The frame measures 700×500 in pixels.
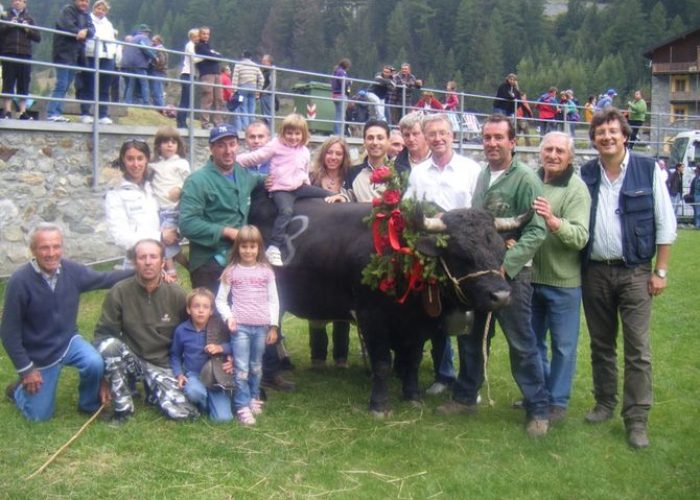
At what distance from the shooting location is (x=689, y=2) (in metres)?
98.0

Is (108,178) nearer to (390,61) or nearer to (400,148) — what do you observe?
(400,148)

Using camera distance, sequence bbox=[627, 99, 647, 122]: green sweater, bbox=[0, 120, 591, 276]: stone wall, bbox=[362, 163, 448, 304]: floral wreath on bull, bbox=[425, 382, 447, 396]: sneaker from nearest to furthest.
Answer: bbox=[362, 163, 448, 304]: floral wreath on bull → bbox=[425, 382, 447, 396]: sneaker → bbox=[0, 120, 591, 276]: stone wall → bbox=[627, 99, 647, 122]: green sweater

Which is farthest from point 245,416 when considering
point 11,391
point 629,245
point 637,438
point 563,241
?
point 629,245

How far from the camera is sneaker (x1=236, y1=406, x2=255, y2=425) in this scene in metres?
6.44

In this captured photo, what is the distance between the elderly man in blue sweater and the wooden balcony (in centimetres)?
5620

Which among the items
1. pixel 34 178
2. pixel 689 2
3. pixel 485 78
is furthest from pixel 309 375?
pixel 689 2

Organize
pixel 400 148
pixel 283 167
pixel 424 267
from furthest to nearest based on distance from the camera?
1. pixel 400 148
2. pixel 283 167
3. pixel 424 267

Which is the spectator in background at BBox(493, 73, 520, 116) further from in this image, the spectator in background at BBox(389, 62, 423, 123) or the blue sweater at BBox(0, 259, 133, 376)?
the blue sweater at BBox(0, 259, 133, 376)

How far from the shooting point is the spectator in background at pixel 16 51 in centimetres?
1180

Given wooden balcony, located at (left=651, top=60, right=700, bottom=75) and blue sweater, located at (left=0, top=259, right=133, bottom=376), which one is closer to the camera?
blue sweater, located at (left=0, top=259, right=133, bottom=376)

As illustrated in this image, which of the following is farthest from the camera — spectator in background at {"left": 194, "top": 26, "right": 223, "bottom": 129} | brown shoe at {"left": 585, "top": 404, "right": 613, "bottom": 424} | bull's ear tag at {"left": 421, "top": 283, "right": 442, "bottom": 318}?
spectator in background at {"left": 194, "top": 26, "right": 223, "bottom": 129}

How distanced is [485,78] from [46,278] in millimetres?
84579

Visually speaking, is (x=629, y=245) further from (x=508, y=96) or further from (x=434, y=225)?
(x=508, y=96)

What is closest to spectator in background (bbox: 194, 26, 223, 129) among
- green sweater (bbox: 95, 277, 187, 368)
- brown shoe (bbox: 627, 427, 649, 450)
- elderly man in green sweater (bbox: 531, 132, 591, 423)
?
green sweater (bbox: 95, 277, 187, 368)
